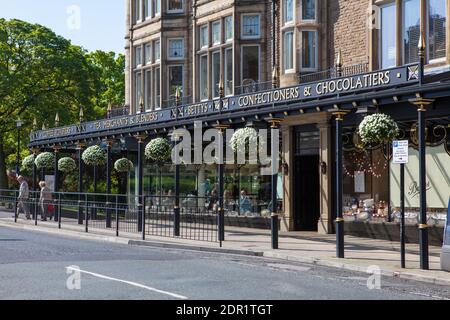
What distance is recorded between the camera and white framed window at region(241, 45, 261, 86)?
27.8 m

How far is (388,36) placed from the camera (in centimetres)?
2214

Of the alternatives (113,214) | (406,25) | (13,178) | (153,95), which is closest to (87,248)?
(113,214)

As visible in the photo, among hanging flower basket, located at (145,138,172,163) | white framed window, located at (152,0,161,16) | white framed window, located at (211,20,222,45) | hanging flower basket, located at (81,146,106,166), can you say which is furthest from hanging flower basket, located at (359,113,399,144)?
white framed window, located at (152,0,161,16)

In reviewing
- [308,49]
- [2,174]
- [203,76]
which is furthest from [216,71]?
[2,174]

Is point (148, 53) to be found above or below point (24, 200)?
above

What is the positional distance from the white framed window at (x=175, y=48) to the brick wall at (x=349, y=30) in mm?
9151

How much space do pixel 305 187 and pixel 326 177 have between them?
1889mm

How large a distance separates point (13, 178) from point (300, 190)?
115ft

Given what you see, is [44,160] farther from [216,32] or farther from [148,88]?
[216,32]

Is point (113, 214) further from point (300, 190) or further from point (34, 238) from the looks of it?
point (300, 190)

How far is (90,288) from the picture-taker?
11.2 metres

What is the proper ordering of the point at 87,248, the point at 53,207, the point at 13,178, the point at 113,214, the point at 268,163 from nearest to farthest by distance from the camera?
the point at 87,248 < the point at 113,214 < the point at 268,163 < the point at 53,207 < the point at 13,178

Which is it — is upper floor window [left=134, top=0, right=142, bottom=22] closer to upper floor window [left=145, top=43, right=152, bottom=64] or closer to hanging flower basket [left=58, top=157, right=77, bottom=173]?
upper floor window [left=145, top=43, right=152, bottom=64]

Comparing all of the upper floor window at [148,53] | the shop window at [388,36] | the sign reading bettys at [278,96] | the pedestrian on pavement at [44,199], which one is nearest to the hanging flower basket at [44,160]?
the sign reading bettys at [278,96]
